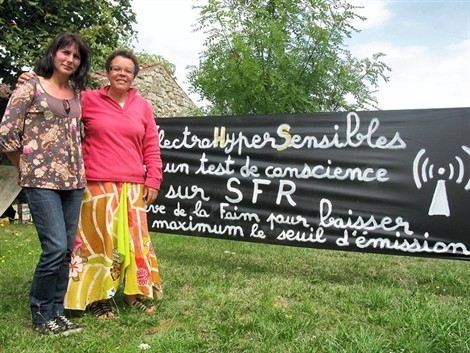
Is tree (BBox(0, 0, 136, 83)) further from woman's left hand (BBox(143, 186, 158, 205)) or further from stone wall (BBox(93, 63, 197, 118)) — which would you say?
woman's left hand (BBox(143, 186, 158, 205))

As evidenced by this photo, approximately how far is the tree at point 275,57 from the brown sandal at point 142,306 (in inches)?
141

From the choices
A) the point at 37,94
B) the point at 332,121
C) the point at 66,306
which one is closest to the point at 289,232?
the point at 332,121

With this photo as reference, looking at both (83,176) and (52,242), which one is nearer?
(52,242)

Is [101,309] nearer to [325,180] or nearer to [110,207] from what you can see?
[110,207]

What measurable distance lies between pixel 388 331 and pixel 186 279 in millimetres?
1809

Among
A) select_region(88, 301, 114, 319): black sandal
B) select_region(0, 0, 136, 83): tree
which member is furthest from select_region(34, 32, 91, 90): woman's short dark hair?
select_region(0, 0, 136, 83): tree

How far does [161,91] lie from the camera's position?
13852 millimetres

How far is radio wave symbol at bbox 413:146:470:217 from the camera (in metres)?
3.39

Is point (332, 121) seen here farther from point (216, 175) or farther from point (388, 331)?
point (388, 331)

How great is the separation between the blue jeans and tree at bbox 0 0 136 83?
559 cm

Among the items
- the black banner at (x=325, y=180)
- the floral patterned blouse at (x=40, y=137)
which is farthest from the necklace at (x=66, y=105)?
the black banner at (x=325, y=180)

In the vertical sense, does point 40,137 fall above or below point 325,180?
above

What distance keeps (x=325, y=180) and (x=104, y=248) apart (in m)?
1.94

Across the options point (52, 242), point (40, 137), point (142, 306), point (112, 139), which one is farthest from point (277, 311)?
point (40, 137)
